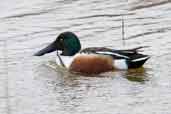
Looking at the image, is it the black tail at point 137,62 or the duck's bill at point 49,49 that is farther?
the duck's bill at point 49,49

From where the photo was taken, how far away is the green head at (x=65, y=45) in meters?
12.3

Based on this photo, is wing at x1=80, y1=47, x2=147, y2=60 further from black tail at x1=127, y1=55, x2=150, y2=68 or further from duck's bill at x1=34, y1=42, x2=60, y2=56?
duck's bill at x1=34, y1=42, x2=60, y2=56

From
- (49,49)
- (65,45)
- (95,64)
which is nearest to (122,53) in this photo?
(95,64)

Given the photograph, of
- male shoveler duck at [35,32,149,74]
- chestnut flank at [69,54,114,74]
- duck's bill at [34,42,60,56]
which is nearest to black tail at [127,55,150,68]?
male shoveler duck at [35,32,149,74]

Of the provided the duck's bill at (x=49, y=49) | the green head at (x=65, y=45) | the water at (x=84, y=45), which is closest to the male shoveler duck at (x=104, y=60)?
the water at (x=84, y=45)

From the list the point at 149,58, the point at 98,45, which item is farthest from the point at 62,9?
the point at 149,58

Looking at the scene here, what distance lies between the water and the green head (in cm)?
20

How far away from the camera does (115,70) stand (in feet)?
38.3

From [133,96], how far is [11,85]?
1.71 meters

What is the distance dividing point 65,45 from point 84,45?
2.48ft

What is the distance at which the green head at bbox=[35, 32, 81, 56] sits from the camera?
40.3 feet

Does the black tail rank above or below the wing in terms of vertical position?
below

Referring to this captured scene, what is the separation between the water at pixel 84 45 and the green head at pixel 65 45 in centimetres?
20

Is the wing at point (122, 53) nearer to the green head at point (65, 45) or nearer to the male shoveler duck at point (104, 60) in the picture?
the male shoveler duck at point (104, 60)
